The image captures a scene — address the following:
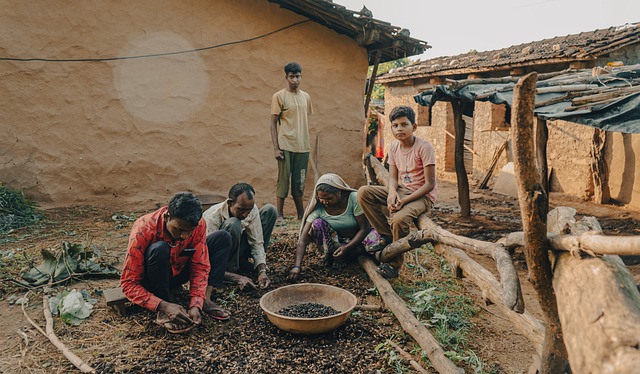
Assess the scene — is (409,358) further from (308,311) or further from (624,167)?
(624,167)

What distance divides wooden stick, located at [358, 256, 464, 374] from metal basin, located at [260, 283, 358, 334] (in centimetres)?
31

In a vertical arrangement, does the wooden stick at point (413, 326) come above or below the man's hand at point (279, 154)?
below

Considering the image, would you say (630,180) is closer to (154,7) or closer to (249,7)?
(249,7)

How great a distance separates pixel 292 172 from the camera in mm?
5984

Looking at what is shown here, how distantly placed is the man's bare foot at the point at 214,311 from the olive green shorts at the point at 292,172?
2.64m

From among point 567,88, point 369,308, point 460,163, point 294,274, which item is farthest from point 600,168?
point 294,274

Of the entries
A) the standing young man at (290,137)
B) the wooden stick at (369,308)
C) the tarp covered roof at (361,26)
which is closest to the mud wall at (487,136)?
the tarp covered roof at (361,26)

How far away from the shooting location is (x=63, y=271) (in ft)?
12.7

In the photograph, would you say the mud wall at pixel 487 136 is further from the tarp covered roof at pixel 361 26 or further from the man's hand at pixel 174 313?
the man's hand at pixel 174 313

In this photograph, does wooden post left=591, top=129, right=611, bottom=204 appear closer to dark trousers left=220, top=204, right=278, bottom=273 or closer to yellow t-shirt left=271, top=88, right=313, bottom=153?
yellow t-shirt left=271, top=88, right=313, bottom=153

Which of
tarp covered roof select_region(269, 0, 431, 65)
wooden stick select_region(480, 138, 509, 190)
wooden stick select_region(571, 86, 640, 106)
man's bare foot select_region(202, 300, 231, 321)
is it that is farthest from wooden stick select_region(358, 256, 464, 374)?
wooden stick select_region(480, 138, 509, 190)

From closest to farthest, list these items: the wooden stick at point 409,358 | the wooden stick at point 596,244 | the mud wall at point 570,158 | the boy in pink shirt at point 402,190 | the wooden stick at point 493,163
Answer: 1. the wooden stick at point 596,244
2. the wooden stick at point 409,358
3. the boy in pink shirt at point 402,190
4. the mud wall at point 570,158
5. the wooden stick at point 493,163

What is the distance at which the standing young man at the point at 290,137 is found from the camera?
18.8 feet

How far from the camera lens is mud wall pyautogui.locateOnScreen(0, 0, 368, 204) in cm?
605
